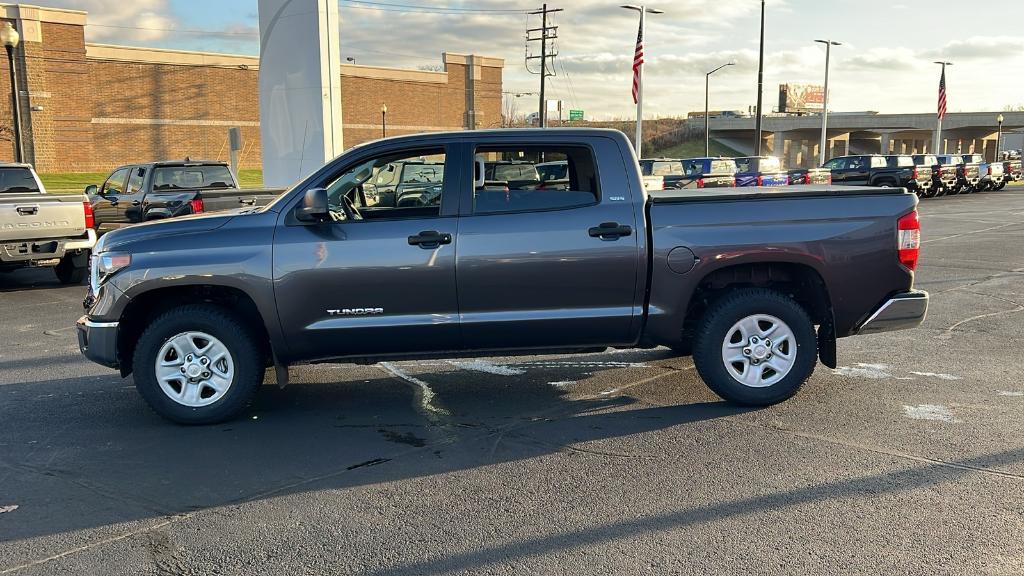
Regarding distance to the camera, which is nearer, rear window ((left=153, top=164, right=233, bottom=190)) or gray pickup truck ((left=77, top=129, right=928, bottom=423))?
gray pickup truck ((left=77, top=129, right=928, bottom=423))

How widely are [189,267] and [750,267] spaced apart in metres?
3.73

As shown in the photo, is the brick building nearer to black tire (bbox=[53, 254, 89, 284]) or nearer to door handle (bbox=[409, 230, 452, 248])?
black tire (bbox=[53, 254, 89, 284])

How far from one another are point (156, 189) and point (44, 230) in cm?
377

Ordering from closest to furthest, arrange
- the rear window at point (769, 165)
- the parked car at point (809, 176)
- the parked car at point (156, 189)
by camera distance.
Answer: the parked car at point (156, 189)
the parked car at point (809, 176)
the rear window at point (769, 165)

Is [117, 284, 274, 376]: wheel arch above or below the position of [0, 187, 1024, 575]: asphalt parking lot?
above

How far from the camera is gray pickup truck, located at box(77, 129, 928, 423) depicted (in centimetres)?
548

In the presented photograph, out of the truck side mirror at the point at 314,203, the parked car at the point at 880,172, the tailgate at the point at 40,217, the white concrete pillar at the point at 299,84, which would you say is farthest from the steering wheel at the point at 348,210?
the parked car at the point at 880,172

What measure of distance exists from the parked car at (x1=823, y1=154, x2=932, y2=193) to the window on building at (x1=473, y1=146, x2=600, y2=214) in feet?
104

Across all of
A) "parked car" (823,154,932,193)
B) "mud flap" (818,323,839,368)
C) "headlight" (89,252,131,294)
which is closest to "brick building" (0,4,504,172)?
"parked car" (823,154,932,193)

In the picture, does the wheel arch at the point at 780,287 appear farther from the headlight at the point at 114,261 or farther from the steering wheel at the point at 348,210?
the headlight at the point at 114,261

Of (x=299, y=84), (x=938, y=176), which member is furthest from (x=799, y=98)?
(x=299, y=84)

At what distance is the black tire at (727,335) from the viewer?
5.73 metres

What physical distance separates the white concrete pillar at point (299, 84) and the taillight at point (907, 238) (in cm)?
1490

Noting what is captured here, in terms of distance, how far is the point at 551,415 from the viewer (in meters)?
5.73
